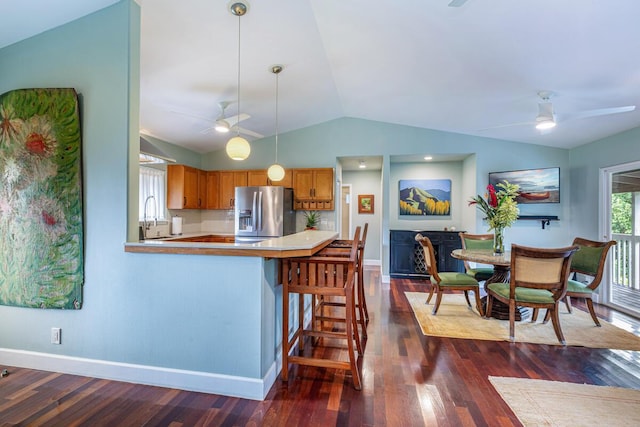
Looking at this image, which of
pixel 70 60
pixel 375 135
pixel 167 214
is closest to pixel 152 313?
pixel 70 60

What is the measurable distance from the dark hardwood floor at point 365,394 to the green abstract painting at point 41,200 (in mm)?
645

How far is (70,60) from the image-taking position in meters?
2.19

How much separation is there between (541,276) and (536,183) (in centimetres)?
242

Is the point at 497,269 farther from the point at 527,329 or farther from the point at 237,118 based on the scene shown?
the point at 237,118

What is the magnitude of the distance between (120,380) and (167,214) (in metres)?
3.33

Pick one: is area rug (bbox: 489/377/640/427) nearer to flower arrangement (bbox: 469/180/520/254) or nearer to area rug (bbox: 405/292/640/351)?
area rug (bbox: 405/292/640/351)

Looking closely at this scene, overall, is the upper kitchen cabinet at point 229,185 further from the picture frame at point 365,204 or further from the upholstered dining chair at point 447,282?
the upholstered dining chair at point 447,282

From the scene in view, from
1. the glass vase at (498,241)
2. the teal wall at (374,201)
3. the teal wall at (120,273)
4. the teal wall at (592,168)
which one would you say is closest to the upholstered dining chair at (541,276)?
the glass vase at (498,241)

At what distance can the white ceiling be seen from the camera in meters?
2.15

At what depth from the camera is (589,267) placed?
328 centimetres

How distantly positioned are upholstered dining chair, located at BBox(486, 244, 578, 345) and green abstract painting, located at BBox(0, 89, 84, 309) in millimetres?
3805

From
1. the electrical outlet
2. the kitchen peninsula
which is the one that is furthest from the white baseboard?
the electrical outlet

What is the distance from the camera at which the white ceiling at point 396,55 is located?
2.15 m

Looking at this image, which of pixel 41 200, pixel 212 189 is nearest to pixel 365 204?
pixel 212 189
